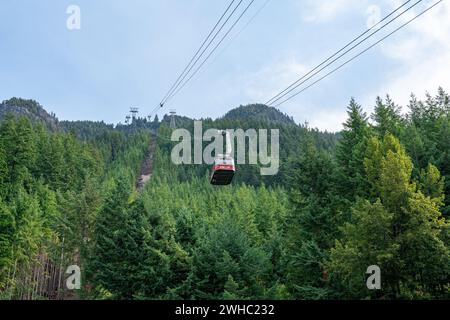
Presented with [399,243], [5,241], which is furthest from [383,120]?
[5,241]

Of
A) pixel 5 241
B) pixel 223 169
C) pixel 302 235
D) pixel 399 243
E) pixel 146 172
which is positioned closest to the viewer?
pixel 223 169

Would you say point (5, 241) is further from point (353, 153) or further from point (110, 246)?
point (353, 153)

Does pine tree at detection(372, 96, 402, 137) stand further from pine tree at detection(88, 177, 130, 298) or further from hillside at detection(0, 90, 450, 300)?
pine tree at detection(88, 177, 130, 298)

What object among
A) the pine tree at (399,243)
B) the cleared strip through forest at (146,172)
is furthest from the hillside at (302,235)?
the cleared strip through forest at (146,172)

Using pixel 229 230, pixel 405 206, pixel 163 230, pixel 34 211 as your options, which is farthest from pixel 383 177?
pixel 34 211

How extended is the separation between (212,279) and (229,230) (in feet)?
13.1

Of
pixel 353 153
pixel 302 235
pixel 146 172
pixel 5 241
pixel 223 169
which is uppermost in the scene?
pixel 146 172

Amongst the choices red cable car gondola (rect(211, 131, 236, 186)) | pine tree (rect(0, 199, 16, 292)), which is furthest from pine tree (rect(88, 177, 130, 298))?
red cable car gondola (rect(211, 131, 236, 186))

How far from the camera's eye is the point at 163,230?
36.5 metres

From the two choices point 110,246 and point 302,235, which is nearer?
point 302,235

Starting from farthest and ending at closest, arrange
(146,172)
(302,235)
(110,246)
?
(146,172) < (110,246) < (302,235)

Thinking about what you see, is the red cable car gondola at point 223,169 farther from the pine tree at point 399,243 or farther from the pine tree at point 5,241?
the pine tree at point 5,241

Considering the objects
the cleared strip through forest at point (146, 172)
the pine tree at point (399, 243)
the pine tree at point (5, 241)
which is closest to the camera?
the pine tree at point (399, 243)
